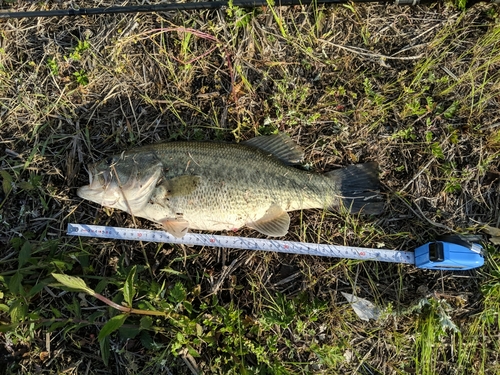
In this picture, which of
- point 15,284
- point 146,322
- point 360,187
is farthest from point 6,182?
point 360,187

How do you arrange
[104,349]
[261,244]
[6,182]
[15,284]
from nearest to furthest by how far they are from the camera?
[104,349] → [15,284] → [261,244] → [6,182]

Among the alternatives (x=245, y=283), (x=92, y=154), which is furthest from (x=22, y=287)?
(x=245, y=283)

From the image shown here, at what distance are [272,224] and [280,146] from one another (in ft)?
2.47

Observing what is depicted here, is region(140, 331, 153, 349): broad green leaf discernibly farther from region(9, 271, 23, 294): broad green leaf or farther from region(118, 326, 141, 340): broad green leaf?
region(9, 271, 23, 294): broad green leaf

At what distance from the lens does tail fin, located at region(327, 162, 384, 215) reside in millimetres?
3510

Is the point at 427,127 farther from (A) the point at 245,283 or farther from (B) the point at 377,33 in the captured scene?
(A) the point at 245,283

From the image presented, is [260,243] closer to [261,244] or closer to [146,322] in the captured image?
[261,244]

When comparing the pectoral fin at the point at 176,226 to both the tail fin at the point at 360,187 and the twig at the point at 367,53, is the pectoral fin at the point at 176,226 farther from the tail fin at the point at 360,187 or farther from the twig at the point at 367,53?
the twig at the point at 367,53

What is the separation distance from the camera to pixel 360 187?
3520 mm

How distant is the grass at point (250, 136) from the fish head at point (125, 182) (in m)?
0.40

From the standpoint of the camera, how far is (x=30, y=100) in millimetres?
3863

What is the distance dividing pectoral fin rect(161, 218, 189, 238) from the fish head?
0.87 feet

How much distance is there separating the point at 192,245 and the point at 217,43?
2.02 meters

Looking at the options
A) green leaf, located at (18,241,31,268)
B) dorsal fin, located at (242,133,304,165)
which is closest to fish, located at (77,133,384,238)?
dorsal fin, located at (242,133,304,165)
